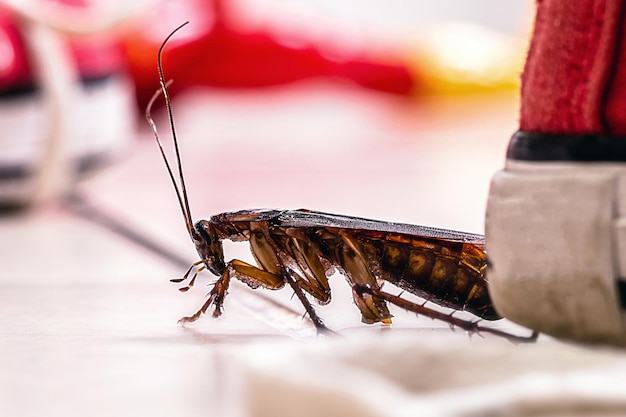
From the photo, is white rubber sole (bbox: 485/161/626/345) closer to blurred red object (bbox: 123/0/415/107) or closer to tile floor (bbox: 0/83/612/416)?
tile floor (bbox: 0/83/612/416)

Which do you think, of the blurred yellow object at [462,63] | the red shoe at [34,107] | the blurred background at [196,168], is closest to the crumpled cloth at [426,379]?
Answer: the blurred background at [196,168]

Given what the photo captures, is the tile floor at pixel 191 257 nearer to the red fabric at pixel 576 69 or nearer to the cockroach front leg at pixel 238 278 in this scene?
the cockroach front leg at pixel 238 278

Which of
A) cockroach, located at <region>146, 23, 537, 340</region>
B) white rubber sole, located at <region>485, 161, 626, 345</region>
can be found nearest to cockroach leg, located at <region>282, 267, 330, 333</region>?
cockroach, located at <region>146, 23, 537, 340</region>

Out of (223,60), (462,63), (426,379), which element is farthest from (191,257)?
A: (462,63)

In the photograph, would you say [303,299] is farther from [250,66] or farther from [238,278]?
[250,66]

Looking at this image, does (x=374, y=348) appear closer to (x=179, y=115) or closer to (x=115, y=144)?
(x=115, y=144)
